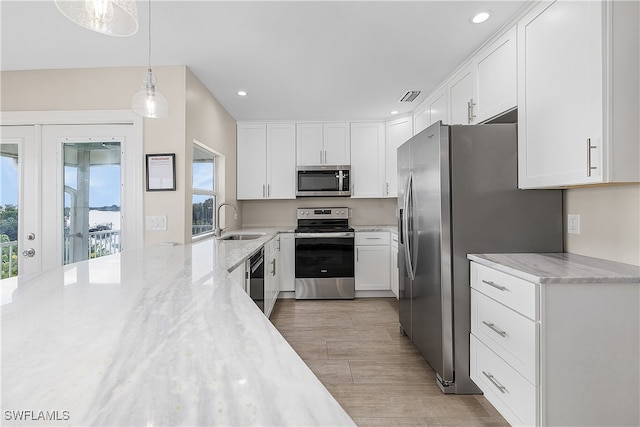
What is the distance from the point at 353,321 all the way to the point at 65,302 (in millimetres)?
Answer: 2717

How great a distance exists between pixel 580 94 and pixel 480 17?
34.2 inches

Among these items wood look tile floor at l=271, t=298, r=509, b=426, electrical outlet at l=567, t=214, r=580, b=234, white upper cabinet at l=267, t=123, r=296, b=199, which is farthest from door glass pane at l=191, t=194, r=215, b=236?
electrical outlet at l=567, t=214, r=580, b=234

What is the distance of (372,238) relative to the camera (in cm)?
406

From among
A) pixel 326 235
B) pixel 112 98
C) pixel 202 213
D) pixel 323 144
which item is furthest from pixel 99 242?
pixel 323 144

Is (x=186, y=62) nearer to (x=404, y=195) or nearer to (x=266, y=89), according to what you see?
(x=266, y=89)

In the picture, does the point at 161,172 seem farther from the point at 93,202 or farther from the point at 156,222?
the point at 93,202

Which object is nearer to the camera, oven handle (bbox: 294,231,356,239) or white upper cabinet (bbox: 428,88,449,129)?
white upper cabinet (bbox: 428,88,449,129)

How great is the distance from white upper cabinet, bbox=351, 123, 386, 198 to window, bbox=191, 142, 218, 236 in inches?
72.7

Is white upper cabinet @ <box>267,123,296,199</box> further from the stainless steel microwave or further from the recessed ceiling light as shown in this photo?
the recessed ceiling light

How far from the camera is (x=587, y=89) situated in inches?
57.7

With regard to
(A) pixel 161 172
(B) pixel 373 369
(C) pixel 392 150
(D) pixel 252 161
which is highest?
(C) pixel 392 150

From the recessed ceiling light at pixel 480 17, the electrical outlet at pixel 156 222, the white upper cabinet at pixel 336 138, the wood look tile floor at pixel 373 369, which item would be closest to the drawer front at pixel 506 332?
the wood look tile floor at pixel 373 369

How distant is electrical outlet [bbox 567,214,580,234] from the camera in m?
1.88

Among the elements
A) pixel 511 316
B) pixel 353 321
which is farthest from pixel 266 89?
pixel 511 316
